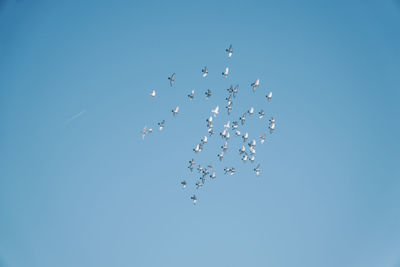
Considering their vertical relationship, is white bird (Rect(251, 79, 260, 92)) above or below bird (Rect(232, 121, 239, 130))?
above

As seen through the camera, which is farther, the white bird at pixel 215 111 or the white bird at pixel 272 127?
the white bird at pixel 272 127

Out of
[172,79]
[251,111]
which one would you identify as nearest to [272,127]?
[251,111]

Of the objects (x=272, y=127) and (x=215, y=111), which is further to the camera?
(x=272, y=127)

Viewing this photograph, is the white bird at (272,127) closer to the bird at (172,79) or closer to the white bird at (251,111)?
the white bird at (251,111)

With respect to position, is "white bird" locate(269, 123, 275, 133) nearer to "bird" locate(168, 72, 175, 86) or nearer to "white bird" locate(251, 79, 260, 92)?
"white bird" locate(251, 79, 260, 92)

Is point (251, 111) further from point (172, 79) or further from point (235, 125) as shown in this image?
point (172, 79)

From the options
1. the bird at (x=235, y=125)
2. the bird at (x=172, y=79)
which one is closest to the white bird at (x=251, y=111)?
the bird at (x=235, y=125)

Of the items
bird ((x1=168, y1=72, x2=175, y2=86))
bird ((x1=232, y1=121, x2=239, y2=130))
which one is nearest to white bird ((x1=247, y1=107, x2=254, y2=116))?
bird ((x1=232, y1=121, x2=239, y2=130))

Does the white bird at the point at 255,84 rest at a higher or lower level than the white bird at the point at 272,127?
higher

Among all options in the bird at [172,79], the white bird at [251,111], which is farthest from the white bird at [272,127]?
the bird at [172,79]

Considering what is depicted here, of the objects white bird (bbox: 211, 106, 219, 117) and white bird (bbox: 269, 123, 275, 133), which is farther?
white bird (bbox: 269, 123, 275, 133)

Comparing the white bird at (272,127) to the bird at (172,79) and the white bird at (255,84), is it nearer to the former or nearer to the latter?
the white bird at (255,84)

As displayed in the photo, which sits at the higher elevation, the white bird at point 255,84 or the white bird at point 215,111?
the white bird at point 255,84

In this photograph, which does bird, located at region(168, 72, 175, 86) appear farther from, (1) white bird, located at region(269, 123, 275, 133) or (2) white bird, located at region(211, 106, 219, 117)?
(1) white bird, located at region(269, 123, 275, 133)
